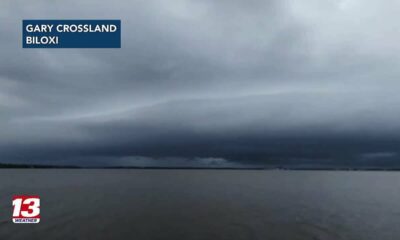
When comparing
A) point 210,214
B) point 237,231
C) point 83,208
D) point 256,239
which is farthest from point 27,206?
point 256,239

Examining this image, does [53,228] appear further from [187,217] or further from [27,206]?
[187,217]

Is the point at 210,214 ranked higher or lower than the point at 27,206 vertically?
lower

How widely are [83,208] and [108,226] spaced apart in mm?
18429

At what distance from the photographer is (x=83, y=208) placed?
5316cm

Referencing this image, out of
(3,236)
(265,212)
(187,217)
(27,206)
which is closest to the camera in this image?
(3,236)

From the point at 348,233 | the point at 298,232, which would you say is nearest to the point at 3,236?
the point at 298,232

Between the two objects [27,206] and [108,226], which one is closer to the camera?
[108,226]

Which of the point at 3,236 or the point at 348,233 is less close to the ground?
the point at 3,236

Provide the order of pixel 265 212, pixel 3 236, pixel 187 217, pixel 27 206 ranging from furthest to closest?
pixel 265 212 → pixel 187 217 → pixel 27 206 → pixel 3 236

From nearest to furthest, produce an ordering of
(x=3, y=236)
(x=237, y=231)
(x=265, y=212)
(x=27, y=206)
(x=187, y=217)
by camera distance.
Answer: (x=3, y=236) → (x=237, y=231) → (x=27, y=206) → (x=187, y=217) → (x=265, y=212)

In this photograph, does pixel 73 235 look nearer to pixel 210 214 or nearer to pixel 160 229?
pixel 160 229

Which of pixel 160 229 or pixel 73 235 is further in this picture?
pixel 160 229

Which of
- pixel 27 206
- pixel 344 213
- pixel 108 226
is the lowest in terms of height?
pixel 344 213

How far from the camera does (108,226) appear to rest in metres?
38.4
